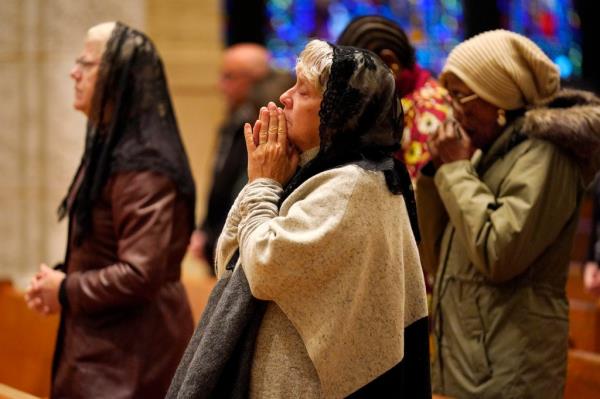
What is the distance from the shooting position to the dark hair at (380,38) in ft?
12.8

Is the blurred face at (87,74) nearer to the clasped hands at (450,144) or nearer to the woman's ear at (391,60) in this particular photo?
the woman's ear at (391,60)

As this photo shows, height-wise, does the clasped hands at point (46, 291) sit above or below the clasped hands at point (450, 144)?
below

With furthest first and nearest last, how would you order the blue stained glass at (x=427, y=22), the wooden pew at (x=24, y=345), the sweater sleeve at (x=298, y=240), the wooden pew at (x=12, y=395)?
the blue stained glass at (x=427, y=22), the wooden pew at (x=24, y=345), the wooden pew at (x=12, y=395), the sweater sleeve at (x=298, y=240)

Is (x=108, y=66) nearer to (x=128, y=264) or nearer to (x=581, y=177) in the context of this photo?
(x=128, y=264)

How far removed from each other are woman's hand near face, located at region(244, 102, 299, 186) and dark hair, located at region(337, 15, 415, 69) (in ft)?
3.86

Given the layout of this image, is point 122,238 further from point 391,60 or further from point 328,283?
point 328,283

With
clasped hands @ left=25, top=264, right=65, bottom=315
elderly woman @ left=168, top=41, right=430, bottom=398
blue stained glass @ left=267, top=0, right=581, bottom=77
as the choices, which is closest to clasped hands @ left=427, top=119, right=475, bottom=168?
elderly woman @ left=168, top=41, right=430, bottom=398

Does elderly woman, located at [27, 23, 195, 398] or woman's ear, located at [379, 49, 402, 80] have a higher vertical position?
woman's ear, located at [379, 49, 402, 80]

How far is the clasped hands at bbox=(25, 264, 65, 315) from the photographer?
3.68m

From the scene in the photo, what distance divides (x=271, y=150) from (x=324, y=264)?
1.17 feet

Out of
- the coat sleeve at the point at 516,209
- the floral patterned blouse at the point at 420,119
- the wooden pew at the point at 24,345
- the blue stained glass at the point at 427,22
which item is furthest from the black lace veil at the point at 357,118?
the blue stained glass at the point at 427,22

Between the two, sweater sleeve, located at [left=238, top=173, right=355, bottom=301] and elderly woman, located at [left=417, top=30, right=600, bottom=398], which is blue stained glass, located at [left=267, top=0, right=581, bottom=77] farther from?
sweater sleeve, located at [left=238, top=173, right=355, bottom=301]

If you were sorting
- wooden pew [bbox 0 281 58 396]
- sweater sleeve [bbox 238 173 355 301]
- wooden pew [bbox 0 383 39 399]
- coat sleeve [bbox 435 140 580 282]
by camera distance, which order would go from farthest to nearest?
wooden pew [bbox 0 281 58 396] < wooden pew [bbox 0 383 39 399] < coat sleeve [bbox 435 140 580 282] < sweater sleeve [bbox 238 173 355 301]

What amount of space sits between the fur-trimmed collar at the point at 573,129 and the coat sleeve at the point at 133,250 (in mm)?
1215
